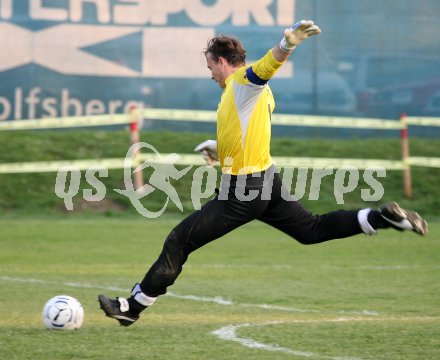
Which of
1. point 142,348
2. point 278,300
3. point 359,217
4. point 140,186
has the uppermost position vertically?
point 359,217

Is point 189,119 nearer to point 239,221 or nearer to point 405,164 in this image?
point 405,164

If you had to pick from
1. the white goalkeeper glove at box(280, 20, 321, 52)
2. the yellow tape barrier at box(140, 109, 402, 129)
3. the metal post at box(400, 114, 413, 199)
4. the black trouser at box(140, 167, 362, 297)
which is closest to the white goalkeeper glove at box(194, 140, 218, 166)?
the black trouser at box(140, 167, 362, 297)

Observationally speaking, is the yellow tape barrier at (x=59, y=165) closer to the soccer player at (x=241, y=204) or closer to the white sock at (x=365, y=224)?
the soccer player at (x=241, y=204)

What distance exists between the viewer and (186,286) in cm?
1048

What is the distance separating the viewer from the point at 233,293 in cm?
995

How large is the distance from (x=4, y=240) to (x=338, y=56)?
7.94 m

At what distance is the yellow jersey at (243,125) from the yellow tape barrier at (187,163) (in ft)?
32.2

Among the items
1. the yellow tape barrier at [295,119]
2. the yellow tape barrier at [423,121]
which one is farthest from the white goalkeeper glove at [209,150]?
the yellow tape barrier at [423,121]

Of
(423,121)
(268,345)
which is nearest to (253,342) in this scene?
(268,345)

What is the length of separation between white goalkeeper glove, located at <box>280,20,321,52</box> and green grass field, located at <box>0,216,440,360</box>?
2.01m

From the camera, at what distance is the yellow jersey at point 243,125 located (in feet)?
24.1

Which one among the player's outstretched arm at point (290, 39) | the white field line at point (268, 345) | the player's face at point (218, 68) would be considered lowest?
the white field line at point (268, 345)

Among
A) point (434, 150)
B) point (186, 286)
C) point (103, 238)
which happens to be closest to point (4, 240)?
point (103, 238)

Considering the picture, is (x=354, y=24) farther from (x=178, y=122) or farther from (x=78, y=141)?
(x=78, y=141)
